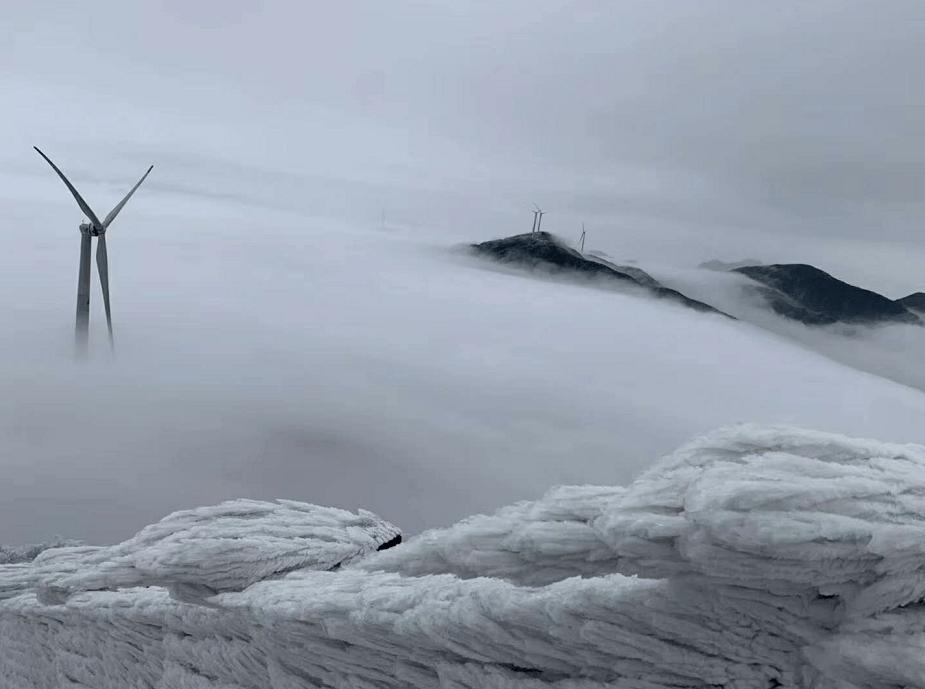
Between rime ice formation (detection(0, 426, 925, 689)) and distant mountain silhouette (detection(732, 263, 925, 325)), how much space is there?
1770cm

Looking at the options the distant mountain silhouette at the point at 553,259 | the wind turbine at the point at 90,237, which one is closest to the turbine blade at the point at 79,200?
the wind turbine at the point at 90,237

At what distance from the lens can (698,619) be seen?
1997mm

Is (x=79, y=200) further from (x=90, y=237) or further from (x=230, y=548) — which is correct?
(x=230, y=548)

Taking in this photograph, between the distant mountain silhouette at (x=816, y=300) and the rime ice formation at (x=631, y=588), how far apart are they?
697 inches

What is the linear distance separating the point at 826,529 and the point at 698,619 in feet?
1.73

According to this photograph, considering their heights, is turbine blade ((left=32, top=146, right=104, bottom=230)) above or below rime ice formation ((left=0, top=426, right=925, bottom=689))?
above

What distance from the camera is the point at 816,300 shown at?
790 inches

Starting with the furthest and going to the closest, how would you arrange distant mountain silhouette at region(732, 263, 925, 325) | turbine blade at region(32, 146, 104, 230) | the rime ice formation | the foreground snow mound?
turbine blade at region(32, 146, 104, 230)
distant mountain silhouette at region(732, 263, 925, 325)
the foreground snow mound
the rime ice formation

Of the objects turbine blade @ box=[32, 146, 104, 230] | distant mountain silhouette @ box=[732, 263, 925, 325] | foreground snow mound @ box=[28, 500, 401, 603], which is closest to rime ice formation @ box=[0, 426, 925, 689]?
foreground snow mound @ box=[28, 500, 401, 603]

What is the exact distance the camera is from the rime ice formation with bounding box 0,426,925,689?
172cm

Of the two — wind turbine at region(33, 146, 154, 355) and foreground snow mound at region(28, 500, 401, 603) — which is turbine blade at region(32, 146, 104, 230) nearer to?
wind turbine at region(33, 146, 154, 355)

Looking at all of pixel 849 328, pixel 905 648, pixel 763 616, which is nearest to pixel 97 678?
pixel 763 616

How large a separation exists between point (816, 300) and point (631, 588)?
20.8m

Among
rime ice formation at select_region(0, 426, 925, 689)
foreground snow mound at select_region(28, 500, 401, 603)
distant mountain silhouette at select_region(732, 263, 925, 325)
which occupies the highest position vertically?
distant mountain silhouette at select_region(732, 263, 925, 325)
